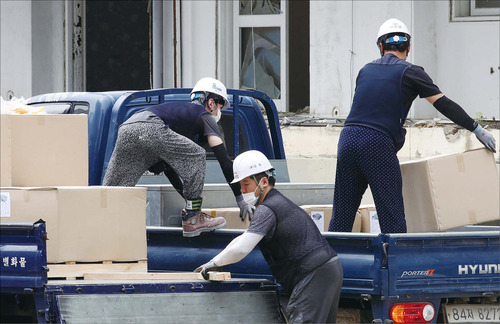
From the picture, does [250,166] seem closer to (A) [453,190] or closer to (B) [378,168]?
(B) [378,168]

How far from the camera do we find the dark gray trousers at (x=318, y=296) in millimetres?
5215

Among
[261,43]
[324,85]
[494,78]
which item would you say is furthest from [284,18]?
[494,78]

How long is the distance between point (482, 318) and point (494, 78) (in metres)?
5.34

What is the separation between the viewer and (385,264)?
5203 mm

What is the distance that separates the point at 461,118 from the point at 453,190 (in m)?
0.41

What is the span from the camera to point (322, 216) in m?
6.59

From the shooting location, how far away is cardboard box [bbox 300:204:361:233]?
6.52 m

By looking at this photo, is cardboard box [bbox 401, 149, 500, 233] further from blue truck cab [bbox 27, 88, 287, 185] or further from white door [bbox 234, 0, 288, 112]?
white door [bbox 234, 0, 288, 112]

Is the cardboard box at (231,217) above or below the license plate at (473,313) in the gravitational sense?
above

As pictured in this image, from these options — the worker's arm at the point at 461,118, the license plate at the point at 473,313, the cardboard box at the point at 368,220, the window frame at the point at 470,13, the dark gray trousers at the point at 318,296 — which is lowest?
the license plate at the point at 473,313

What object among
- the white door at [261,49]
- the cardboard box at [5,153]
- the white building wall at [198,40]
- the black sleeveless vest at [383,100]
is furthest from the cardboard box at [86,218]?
the white door at [261,49]

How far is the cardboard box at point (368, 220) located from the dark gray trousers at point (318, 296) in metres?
1.31

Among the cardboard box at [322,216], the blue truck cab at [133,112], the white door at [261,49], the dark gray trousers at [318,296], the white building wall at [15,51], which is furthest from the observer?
the white building wall at [15,51]

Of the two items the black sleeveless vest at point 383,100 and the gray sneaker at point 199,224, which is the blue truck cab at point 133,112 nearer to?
the gray sneaker at point 199,224
